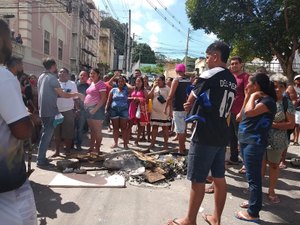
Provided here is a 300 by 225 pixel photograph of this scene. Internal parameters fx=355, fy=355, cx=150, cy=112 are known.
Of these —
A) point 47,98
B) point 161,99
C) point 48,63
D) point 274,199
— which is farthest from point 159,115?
point 274,199

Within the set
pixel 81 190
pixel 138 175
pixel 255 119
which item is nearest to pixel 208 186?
pixel 138 175

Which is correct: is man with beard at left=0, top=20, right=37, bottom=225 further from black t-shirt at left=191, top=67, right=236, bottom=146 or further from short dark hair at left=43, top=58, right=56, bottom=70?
short dark hair at left=43, top=58, right=56, bottom=70

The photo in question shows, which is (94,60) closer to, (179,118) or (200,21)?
(200,21)

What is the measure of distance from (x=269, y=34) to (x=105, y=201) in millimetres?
13724

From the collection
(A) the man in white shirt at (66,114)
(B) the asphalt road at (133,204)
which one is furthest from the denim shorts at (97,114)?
(B) the asphalt road at (133,204)

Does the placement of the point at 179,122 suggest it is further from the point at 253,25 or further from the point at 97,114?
the point at 253,25

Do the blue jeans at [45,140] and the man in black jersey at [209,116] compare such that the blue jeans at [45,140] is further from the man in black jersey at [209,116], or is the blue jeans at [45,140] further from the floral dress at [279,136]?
the floral dress at [279,136]

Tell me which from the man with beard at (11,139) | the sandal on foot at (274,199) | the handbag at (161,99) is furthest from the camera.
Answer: the handbag at (161,99)

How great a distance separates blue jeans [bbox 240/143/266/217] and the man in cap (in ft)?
9.83

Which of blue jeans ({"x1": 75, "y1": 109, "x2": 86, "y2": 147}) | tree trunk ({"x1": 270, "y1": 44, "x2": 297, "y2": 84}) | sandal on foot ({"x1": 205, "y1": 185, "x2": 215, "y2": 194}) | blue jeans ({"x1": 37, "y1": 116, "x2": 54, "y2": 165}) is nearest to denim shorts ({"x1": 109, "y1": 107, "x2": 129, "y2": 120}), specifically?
blue jeans ({"x1": 75, "y1": 109, "x2": 86, "y2": 147})

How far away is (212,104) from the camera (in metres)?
3.66

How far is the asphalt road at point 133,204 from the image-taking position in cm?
419

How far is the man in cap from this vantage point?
7.29m

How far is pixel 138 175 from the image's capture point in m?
5.73
